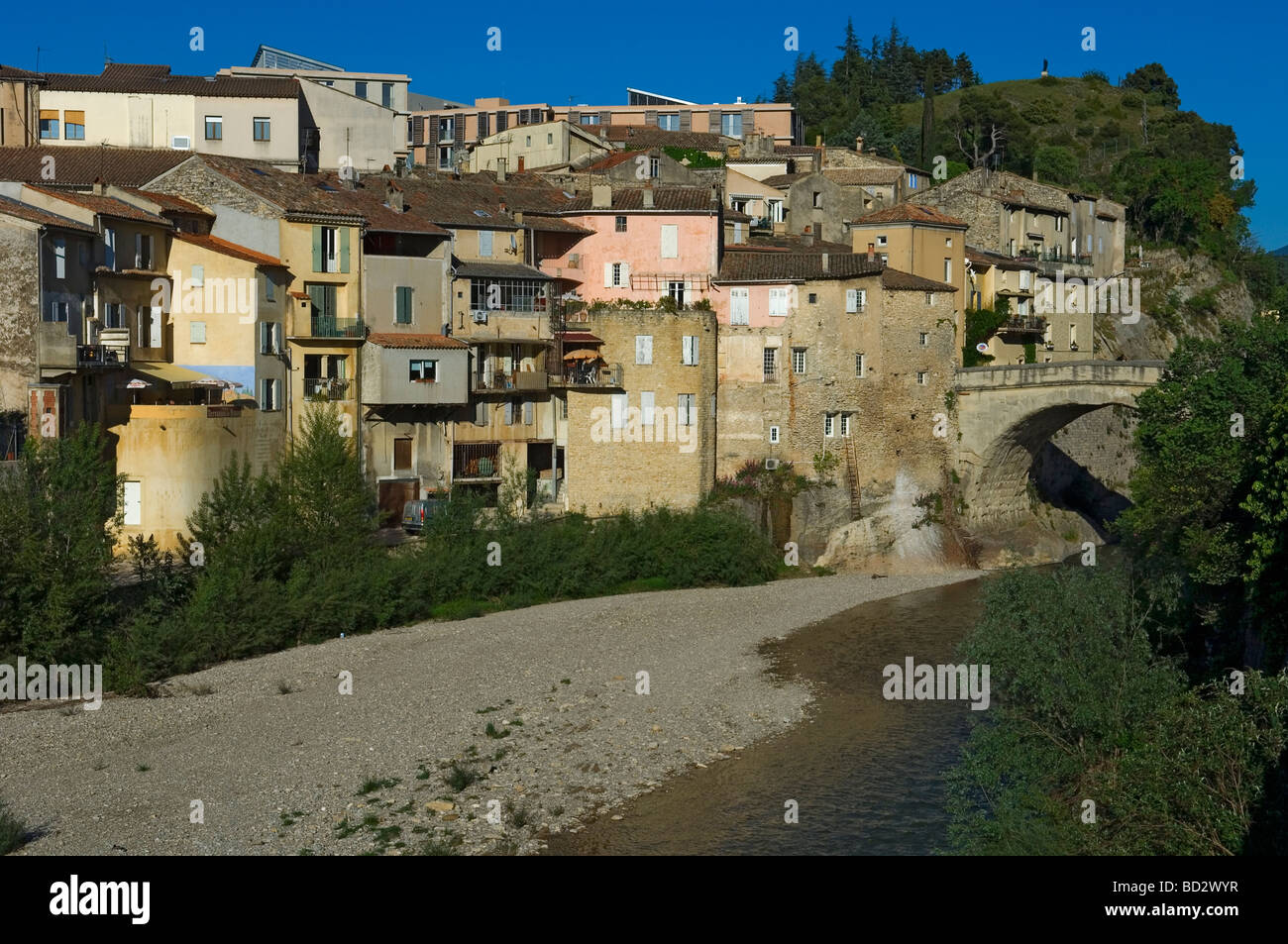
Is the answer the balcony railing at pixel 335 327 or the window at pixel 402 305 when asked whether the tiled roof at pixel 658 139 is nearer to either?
the window at pixel 402 305

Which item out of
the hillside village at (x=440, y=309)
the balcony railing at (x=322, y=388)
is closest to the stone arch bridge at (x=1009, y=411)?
the hillside village at (x=440, y=309)

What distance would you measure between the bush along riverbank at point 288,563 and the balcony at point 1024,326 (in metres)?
18.4

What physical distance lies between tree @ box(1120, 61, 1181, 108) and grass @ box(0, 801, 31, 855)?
123275 mm

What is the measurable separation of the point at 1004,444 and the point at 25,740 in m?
37.0

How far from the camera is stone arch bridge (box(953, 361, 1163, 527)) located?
54.3m

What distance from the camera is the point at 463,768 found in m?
29.3

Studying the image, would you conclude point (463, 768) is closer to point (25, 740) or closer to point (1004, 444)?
point (25, 740)

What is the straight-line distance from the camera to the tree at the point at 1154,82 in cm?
13175

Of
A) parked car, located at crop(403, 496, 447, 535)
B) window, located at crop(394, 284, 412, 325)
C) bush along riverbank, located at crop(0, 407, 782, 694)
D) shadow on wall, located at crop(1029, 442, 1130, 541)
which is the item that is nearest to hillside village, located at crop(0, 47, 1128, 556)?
window, located at crop(394, 284, 412, 325)

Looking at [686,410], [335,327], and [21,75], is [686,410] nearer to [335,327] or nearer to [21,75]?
[335,327]

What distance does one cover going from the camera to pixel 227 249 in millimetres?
47094

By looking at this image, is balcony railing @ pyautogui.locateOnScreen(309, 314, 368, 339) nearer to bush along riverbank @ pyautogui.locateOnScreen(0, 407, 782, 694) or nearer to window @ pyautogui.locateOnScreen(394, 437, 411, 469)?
bush along riverbank @ pyautogui.locateOnScreen(0, 407, 782, 694)
